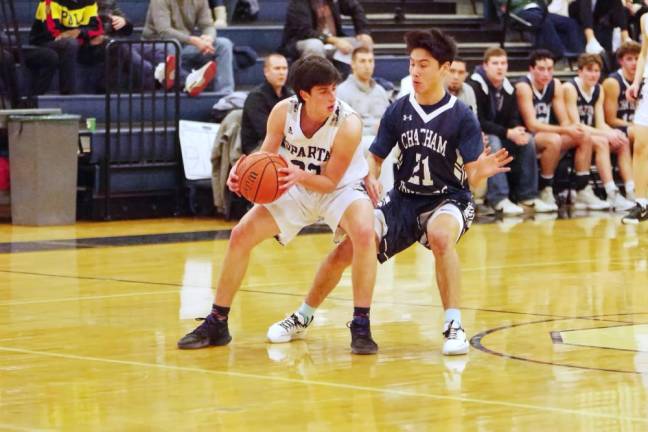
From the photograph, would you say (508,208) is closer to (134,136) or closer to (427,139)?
(134,136)

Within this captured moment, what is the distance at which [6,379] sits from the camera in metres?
5.64

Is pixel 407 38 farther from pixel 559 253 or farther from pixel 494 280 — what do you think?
pixel 559 253

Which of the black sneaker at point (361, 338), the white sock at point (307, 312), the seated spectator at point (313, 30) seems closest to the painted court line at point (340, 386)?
the black sneaker at point (361, 338)

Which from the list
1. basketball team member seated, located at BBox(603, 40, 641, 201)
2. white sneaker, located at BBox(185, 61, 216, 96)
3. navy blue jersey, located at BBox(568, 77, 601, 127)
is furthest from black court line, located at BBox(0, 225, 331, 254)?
basketball team member seated, located at BBox(603, 40, 641, 201)

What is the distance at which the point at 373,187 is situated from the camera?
6.53 metres

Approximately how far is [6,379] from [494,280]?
150 inches

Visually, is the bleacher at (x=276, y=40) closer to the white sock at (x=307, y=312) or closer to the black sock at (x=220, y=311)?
the white sock at (x=307, y=312)

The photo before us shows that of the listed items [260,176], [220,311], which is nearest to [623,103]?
[220,311]

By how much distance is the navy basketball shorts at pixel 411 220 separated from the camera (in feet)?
21.6

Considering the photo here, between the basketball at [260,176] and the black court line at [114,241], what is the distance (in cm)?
438

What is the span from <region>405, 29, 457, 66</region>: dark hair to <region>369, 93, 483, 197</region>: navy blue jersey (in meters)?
0.23

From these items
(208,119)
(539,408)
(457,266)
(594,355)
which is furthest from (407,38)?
(208,119)

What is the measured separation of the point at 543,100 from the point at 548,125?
0.25 metres

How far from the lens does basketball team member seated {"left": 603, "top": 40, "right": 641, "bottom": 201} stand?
14.2 meters
